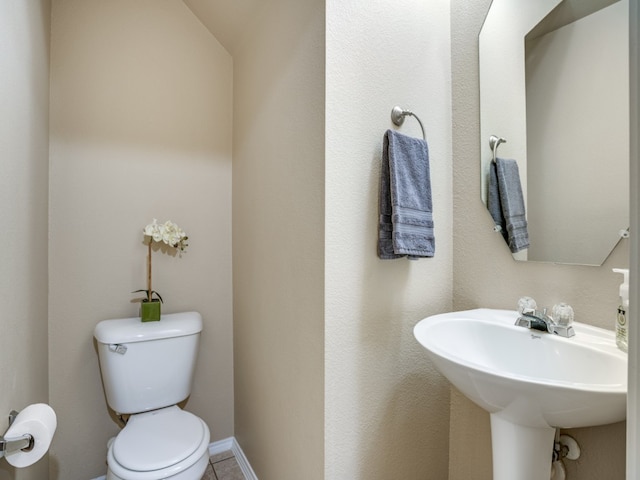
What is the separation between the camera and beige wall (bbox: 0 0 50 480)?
0.85m

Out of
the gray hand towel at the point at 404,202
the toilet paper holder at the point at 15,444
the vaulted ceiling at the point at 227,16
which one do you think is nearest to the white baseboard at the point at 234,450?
the toilet paper holder at the point at 15,444

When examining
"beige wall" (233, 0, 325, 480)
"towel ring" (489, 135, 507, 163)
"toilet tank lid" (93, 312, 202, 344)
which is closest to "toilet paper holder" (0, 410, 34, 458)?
"toilet tank lid" (93, 312, 202, 344)

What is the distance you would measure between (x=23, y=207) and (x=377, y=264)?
3.95 ft

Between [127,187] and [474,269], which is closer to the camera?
[474,269]

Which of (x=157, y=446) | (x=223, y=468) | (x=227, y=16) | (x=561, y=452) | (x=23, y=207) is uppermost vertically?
(x=227, y=16)

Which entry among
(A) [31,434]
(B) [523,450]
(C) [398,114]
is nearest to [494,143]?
(C) [398,114]

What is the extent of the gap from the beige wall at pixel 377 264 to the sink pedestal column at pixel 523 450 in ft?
1.11

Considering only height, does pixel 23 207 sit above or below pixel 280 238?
above

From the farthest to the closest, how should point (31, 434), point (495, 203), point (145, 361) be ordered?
point (145, 361) < point (495, 203) < point (31, 434)

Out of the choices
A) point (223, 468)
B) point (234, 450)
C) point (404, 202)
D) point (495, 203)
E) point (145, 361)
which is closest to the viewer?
point (404, 202)

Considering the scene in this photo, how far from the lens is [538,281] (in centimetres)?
103

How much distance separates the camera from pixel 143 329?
1.42 metres

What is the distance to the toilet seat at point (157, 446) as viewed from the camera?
1072mm

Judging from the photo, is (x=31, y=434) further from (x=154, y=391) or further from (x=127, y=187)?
(x=127, y=187)
